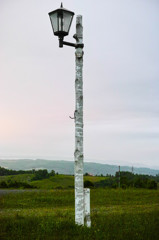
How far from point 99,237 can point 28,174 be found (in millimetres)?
30509

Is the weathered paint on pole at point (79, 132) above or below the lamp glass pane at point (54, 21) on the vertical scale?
below

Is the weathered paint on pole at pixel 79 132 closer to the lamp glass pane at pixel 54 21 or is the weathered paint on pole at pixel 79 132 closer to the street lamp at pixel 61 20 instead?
the street lamp at pixel 61 20

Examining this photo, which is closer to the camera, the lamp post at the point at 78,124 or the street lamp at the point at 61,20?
the lamp post at the point at 78,124

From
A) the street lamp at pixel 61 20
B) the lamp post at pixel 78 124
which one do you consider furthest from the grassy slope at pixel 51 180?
the street lamp at pixel 61 20

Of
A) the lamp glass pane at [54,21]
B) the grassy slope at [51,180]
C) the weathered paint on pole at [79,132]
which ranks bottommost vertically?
the grassy slope at [51,180]

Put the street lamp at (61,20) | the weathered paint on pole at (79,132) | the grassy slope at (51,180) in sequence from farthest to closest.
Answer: the grassy slope at (51,180) → the street lamp at (61,20) → the weathered paint on pole at (79,132)

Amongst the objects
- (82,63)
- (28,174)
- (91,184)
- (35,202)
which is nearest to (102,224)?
(82,63)

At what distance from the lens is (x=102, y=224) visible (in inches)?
378

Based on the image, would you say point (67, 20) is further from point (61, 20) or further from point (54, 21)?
point (54, 21)

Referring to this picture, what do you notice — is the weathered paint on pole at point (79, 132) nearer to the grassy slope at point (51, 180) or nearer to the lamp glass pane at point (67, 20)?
the lamp glass pane at point (67, 20)

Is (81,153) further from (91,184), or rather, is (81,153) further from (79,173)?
(91,184)

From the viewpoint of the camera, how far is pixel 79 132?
30.4 ft

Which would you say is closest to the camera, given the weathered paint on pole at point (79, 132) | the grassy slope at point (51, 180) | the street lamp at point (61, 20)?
the weathered paint on pole at point (79, 132)

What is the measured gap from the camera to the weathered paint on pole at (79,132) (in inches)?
351
